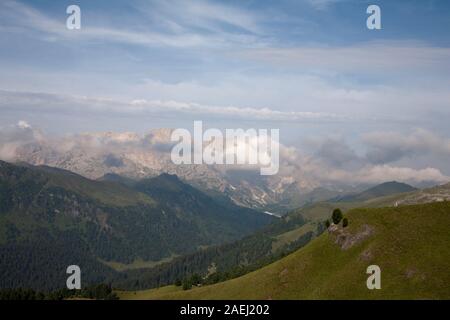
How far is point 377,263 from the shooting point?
129m

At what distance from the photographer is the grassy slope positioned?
386 ft

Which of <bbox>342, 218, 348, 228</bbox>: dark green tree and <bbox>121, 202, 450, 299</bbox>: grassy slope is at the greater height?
<bbox>342, 218, 348, 228</bbox>: dark green tree

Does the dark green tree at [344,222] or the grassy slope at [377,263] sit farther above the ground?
the dark green tree at [344,222]

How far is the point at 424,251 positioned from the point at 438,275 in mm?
11305

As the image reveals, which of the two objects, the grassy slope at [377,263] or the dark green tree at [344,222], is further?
the dark green tree at [344,222]

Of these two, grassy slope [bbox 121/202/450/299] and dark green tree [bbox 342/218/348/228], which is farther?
dark green tree [bbox 342/218/348/228]

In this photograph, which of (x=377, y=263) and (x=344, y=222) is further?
(x=344, y=222)

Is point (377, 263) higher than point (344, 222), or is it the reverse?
point (344, 222)

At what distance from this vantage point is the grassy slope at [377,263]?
118 metres
